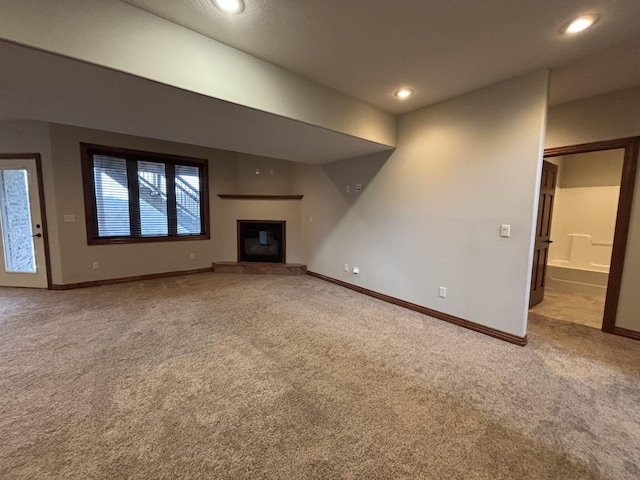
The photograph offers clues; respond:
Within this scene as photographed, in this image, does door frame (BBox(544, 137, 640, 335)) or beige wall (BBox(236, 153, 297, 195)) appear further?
beige wall (BBox(236, 153, 297, 195))

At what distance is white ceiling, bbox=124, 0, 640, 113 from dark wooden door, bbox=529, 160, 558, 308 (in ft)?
3.30

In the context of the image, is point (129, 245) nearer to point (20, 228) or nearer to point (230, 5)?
point (20, 228)

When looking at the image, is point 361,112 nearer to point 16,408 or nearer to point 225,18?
point 225,18

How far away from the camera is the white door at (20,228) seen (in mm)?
3975

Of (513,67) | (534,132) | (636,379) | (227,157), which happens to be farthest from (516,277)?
(227,157)

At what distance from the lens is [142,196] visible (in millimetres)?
4746

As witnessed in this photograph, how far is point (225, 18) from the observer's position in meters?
1.77

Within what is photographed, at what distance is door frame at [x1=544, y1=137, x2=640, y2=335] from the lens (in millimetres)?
2627

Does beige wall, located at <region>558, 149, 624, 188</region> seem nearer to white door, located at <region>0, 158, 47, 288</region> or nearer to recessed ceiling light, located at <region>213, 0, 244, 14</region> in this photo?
recessed ceiling light, located at <region>213, 0, 244, 14</region>

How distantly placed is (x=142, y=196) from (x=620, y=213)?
661cm

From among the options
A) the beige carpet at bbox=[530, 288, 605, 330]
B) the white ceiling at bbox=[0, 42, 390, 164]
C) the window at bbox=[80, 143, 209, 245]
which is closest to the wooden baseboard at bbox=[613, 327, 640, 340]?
the beige carpet at bbox=[530, 288, 605, 330]

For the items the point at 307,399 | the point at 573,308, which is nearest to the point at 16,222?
the point at 307,399

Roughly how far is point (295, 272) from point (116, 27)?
14.0ft

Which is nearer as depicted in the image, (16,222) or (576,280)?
(16,222)
